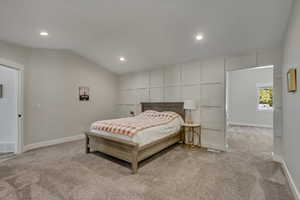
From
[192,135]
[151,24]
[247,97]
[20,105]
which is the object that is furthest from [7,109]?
[247,97]

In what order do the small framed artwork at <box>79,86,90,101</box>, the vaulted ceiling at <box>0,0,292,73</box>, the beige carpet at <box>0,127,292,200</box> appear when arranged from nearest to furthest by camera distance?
the beige carpet at <box>0,127,292,200</box> → the vaulted ceiling at <box>0,0,292,73</box> → the small framed artwork at <box>79,86,90,101</box>

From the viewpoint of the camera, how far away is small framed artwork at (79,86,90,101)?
4969 millimetres

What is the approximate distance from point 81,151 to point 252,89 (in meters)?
8.13

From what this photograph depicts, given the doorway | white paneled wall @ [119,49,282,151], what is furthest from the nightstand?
the doorway

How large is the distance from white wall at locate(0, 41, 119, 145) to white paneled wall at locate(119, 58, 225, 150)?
76.2 inches

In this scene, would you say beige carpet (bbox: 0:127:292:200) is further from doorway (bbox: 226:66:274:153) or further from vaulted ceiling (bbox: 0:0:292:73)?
doorway (bbox: 226:66:274:153)

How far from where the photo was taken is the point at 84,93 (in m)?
5.08

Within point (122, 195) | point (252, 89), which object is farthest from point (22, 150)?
point (252, 89)

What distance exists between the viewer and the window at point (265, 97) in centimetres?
670

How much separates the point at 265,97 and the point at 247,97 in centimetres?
73

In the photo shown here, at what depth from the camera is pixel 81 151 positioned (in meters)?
3.68

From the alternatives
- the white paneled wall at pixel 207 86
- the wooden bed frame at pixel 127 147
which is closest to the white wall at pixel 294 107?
the white paneled wall at pixel 207 86

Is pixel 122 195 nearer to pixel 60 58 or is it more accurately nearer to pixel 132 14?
pixel 132 14

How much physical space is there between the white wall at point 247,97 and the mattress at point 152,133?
510 cm
